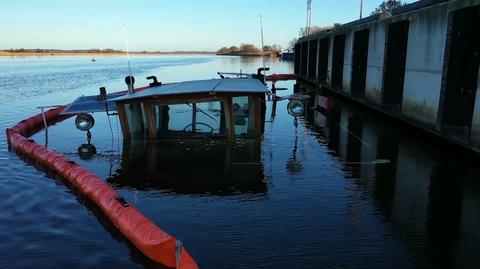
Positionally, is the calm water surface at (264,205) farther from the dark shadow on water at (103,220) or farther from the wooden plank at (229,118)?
the wooden plank at (229,118)

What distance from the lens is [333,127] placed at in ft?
70.7

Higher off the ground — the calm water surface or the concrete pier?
the concrete pier

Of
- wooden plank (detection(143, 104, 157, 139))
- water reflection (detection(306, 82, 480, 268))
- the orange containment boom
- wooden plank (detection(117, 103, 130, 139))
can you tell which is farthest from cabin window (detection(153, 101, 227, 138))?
water reflection (detection(306, 82, 480, 268))

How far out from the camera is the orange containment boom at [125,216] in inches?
277

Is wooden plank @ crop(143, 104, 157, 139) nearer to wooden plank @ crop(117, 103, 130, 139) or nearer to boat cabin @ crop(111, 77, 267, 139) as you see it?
boat cabin @ crop(111, 77, 267, 139)

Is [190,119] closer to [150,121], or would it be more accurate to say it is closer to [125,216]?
[150,121]

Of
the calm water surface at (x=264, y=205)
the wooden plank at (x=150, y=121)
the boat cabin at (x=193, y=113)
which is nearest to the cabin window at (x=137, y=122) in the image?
the boat cabin at (x=193, y=113)

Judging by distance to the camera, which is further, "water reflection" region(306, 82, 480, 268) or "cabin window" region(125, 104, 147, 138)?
"cabin window" region(125, 104, 147, 138)

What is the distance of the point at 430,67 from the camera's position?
1794 cm

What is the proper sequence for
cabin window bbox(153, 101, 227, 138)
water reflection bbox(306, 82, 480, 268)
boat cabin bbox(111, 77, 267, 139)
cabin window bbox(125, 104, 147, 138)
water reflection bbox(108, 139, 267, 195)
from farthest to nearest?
cabin window bbox(125, 104, 147, 138)
cabin window bbox(153, 101, 227, 138)
boat cabin bbox(111, 77, 267, 139)
water reflection bbox(108, 139, 267, 195)
water reflection bbox(306, 82, 480, 268)

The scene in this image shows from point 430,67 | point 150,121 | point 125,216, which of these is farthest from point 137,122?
point 430,67

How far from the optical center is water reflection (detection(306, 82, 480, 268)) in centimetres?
820

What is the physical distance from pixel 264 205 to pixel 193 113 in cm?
571

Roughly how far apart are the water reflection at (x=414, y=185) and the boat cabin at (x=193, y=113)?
361cm
